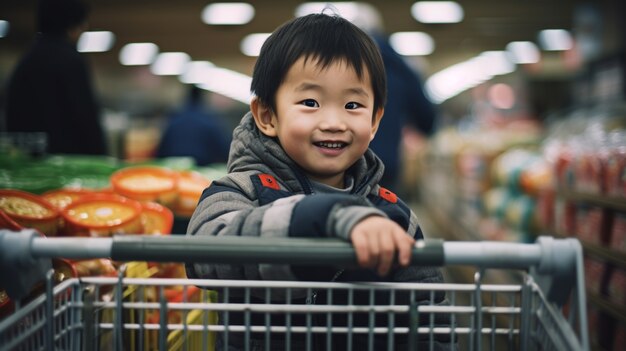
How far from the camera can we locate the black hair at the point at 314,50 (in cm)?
119

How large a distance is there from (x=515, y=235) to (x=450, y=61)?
16874mm

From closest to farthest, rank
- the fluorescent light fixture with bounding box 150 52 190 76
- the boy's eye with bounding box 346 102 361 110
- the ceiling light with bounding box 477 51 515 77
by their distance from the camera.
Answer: the boy's eye with bounding box 346 102 361 110
the ceiling light with bounding box 477 51 515 77
the fluorescent light fixture with bounding box 150 52 190 76

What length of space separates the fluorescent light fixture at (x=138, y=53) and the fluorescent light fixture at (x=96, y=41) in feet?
2.09

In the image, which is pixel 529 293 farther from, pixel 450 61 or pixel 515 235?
→ pixel 450 61

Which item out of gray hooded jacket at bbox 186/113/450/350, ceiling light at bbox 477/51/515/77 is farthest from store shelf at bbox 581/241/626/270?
ceiling light at bbox 477/51/515/77

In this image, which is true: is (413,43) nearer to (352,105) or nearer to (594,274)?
(594,274)

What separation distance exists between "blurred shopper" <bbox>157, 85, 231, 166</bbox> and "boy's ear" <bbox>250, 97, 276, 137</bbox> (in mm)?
4065

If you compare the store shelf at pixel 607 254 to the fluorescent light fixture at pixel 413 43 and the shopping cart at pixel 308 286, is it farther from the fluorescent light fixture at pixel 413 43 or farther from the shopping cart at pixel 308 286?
the fluorescent light fixture at pixel 413 43

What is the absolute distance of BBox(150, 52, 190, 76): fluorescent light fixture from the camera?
18.6 metres

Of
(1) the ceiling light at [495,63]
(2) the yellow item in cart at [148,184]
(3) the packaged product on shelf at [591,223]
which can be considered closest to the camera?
(2) the yellow item in cart at [148,184]

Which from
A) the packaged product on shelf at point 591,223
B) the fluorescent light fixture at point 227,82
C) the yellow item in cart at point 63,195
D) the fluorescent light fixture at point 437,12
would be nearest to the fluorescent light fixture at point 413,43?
the fluorescent light fixture at point 437,12

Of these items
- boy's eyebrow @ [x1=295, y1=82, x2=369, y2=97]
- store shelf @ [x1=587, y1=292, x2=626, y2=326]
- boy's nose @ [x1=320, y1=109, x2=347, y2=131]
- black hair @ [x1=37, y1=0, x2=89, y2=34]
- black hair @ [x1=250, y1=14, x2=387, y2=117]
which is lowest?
store shelf @ [x1=587, y1=292, x2=626, y2=326]

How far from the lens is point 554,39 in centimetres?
1512

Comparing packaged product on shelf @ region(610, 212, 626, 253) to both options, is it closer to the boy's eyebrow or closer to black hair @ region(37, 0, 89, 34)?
the boy's eyebrow
